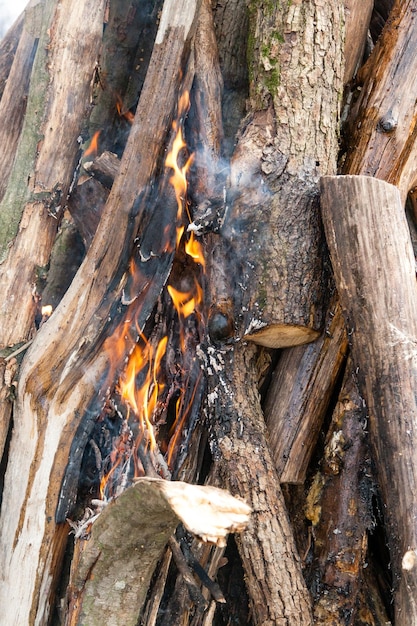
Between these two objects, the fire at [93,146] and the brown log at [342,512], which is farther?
the fire at [93,146]

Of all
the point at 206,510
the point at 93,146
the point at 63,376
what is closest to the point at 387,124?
the point at 93,146

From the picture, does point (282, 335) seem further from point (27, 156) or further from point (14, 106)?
point (14, 106)

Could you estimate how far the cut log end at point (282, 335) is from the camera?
2445mm

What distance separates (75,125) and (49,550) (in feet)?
5.91

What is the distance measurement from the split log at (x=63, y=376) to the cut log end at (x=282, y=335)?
47 cm

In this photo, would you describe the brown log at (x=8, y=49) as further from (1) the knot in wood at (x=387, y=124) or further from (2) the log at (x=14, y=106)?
(1) the knot in wood at (x=387, y=124)

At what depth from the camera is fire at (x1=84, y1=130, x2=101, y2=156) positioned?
10.0 feet

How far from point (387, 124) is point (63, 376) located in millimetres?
1769

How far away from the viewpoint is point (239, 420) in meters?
2.46

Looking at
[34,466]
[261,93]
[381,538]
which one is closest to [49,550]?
[34,466]

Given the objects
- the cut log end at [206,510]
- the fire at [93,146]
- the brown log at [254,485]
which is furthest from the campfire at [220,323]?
the cut log end at [206,510]

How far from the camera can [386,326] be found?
87.5 inches

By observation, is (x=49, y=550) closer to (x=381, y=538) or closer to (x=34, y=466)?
(x=34, y=466)

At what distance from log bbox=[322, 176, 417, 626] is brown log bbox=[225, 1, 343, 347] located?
0.45 ft
